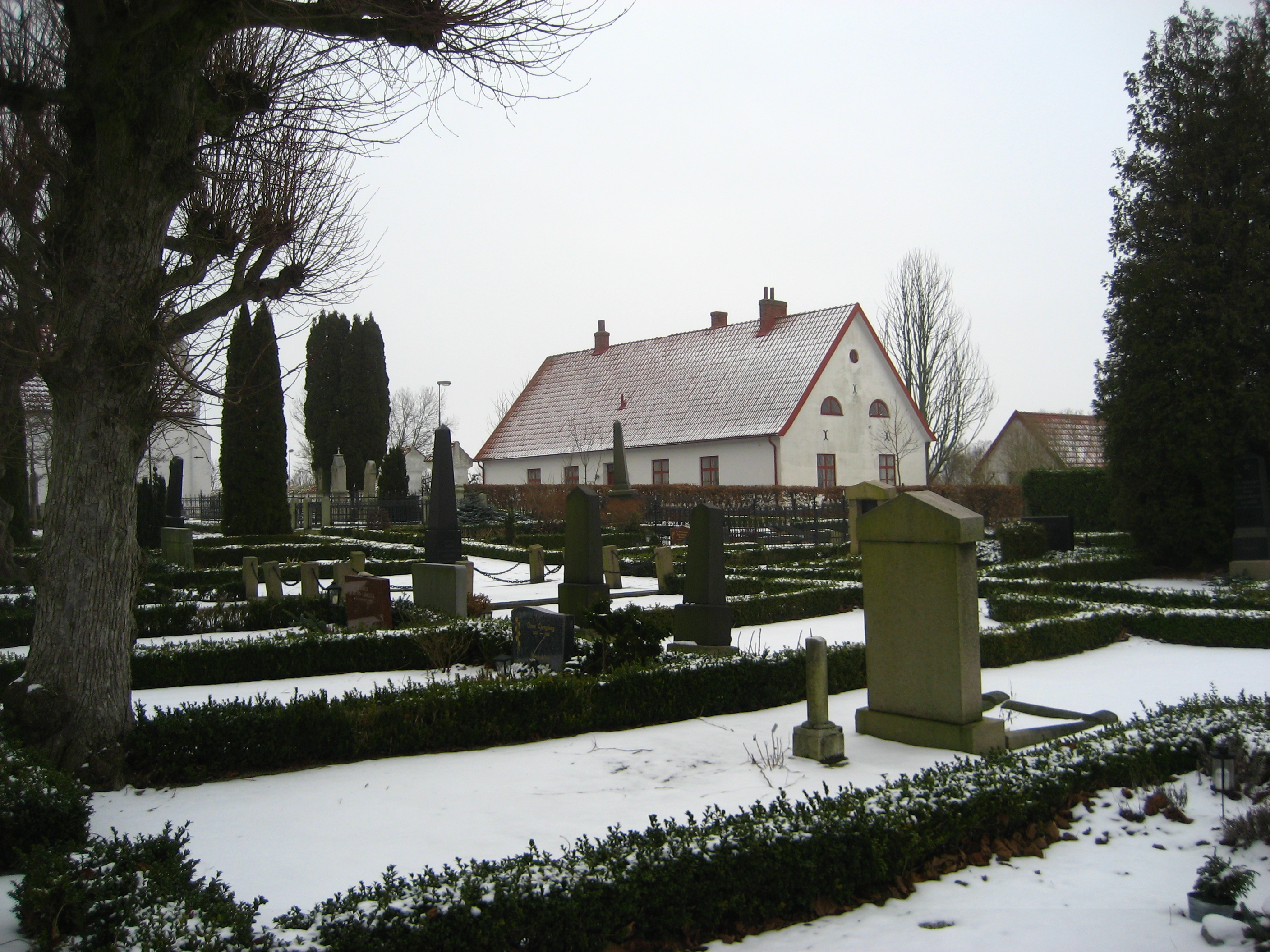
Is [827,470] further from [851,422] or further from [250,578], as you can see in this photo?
[250,578]

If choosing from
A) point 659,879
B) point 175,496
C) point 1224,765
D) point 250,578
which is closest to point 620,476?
point 175,496

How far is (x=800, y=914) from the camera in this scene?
13.0ft

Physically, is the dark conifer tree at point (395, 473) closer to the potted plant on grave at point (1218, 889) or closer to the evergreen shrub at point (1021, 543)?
the evergreen shrub at point (1021, 543)

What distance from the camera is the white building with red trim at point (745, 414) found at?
34500mm

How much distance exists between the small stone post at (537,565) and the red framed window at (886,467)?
2281 cm

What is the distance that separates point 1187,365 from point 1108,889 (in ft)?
49.7

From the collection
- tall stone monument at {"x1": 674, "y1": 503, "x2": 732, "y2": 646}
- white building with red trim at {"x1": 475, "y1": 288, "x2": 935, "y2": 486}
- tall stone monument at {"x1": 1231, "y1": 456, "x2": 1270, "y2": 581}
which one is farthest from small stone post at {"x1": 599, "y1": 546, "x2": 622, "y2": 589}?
white building with red trim at {"x1": 475, "y1": 288, "x2": 935, "y2": 486}

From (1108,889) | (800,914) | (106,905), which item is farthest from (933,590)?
(106,905)

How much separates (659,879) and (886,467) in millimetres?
35165

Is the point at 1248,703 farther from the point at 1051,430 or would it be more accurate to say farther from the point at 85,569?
the point at 1051,430

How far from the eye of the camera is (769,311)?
38531 mm

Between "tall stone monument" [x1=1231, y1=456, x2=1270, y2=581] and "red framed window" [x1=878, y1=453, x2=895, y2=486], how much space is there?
20.7 metres

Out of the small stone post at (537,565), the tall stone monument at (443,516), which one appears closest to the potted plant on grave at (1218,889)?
the tall stone monument at (443,516)

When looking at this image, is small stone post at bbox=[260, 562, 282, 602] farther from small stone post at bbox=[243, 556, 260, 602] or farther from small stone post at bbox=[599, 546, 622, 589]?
small stone post at bbox=[599, 546, 622, 589]
